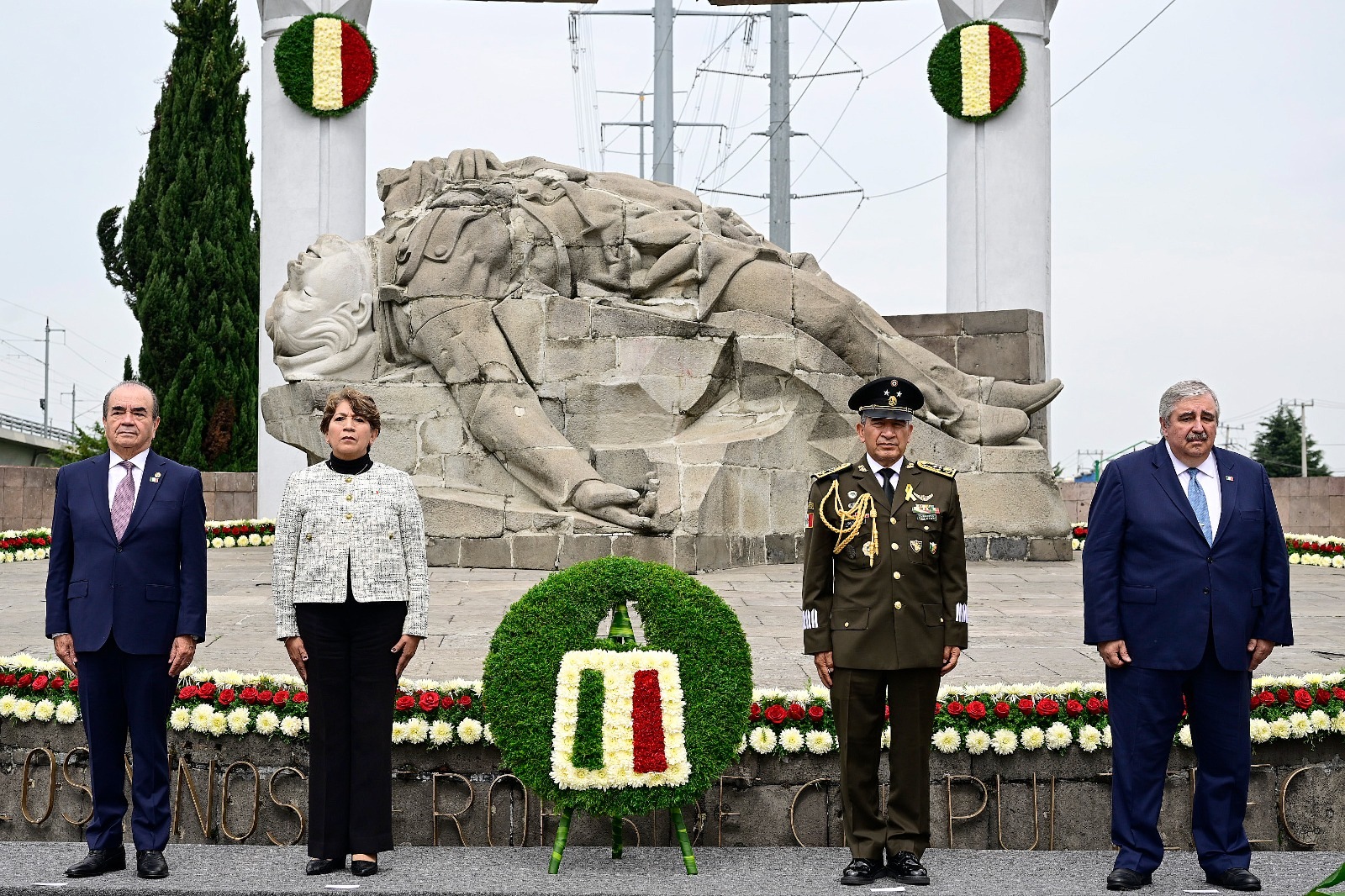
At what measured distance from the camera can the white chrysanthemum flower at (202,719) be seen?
446 centimetres

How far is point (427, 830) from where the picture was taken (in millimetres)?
4426

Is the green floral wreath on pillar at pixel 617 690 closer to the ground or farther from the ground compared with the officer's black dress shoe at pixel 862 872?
farther from the ground

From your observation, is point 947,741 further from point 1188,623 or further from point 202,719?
point 202,719

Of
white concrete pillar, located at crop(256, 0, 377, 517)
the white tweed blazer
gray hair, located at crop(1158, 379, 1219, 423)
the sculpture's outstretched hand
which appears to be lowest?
the white tweed blazer

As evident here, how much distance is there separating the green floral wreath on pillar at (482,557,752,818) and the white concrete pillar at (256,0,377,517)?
11.9 m

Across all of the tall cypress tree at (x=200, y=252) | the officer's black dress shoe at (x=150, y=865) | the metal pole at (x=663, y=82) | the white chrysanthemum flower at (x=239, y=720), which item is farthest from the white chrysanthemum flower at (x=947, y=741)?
the tall cypress tree at (x=200, y=252)

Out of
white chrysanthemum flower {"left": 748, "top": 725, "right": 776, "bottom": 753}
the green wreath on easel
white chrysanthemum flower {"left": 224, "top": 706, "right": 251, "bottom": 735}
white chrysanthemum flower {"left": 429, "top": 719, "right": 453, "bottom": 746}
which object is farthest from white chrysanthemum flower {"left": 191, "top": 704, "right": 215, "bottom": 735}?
white chrysanthemum flower {"left": 748, "top": 725, "right": 776, "bottom": 753}

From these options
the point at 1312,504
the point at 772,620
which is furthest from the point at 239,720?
the point at 1312,504

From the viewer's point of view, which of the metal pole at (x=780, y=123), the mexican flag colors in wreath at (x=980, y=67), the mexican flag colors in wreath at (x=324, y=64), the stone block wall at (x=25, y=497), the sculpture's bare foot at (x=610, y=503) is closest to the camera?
the sculpture's bare foot at (x=610, y=503)

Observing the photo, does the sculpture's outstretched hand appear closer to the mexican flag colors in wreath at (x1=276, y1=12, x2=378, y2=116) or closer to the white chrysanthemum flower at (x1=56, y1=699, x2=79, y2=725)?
the mexican flag colors in wreath at (x1=276, y1=12, x2=378, y2=116)

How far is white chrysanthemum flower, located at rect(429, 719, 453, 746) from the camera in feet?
14.4

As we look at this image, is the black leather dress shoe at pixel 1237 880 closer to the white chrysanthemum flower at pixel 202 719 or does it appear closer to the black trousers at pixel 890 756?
the black trousers at pixel 890 756

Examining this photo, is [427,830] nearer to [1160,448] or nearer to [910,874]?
[910,874]

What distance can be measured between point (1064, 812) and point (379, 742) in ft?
7.00
